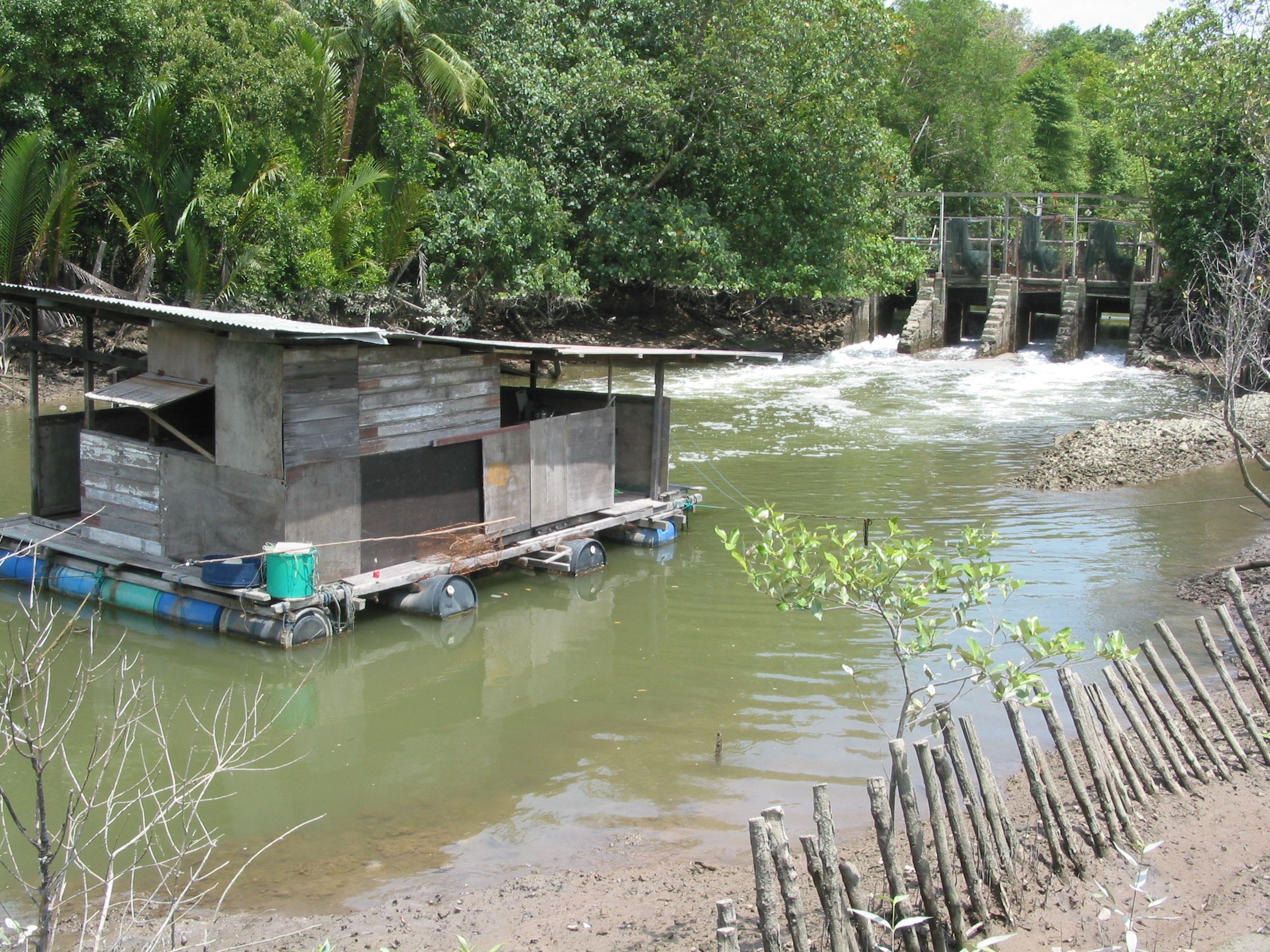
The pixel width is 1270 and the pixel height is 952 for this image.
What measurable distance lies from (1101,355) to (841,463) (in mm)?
14452

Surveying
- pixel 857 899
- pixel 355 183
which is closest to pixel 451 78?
pixel 355 183

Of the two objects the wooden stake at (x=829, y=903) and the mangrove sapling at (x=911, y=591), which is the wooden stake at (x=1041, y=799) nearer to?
the mangrove sapling at (x=911, y=591)

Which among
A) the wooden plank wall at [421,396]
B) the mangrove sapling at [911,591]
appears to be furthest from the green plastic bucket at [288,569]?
the mangrove sapling at [911,591]

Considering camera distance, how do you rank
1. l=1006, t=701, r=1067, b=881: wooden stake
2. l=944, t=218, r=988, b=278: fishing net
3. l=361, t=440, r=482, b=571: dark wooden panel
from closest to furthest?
1. l=1006, t=701, r=1067, b=881: wooden stake
2. l=361, t=440, r=482, b=571: dark wooden panel
3. l=944, t=218, r=988, b=278: fishing net

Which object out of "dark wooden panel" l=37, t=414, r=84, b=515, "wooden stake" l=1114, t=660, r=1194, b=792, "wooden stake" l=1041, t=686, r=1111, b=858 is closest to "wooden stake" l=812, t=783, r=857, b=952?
"wooden stake" l=1041, t=686, r=1111, b=858

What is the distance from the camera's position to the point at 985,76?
132 feet

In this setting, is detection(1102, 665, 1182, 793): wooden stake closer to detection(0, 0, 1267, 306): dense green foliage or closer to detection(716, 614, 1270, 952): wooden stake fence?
detection(716, 614, 1270, 952): wooden stake fence

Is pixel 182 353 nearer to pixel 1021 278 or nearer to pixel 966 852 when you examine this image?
pixel 966 852

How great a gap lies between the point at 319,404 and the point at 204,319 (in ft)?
4.49

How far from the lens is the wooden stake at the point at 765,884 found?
4.80 metres

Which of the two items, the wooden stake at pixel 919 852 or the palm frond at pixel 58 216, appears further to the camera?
the palm frond at pixel 58 216

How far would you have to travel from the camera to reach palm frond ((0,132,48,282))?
2159 centimetres

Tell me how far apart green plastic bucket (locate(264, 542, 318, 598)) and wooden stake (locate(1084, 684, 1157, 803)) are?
23.5 feet

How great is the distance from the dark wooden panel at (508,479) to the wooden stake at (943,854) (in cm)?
835
